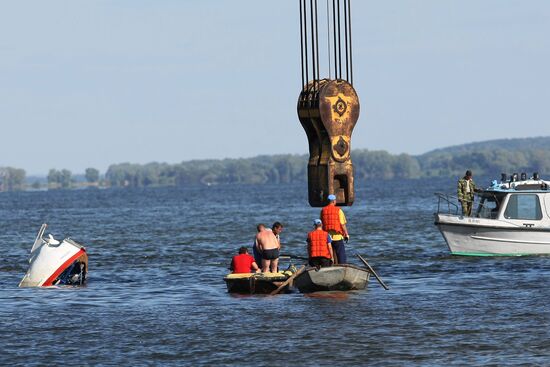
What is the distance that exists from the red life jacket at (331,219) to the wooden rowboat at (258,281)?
1.65 metres

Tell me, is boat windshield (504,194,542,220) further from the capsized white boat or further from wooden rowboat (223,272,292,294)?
the capsized white boat

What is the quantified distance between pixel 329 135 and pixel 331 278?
7758 millimetres

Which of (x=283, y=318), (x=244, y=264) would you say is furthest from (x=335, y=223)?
(x=283, y=318)

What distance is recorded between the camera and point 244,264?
2912cm

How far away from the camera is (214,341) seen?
73.6 ft

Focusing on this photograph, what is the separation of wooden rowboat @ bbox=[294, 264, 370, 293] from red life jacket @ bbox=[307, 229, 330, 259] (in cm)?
38

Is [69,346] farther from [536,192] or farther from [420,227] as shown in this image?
[420,227]

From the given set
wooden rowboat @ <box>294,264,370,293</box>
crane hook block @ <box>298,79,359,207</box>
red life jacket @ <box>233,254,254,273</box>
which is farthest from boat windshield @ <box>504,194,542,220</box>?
crane hook block @ <box>298,79,359,207</box>

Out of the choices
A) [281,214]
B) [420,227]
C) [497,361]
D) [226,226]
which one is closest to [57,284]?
[497,361]

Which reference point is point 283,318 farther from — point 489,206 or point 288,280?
point 489,206

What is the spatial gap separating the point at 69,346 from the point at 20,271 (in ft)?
57.2

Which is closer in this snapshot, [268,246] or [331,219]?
[331,219]

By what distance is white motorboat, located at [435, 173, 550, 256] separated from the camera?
3728cm

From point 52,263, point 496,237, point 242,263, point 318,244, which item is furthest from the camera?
point 496,237
